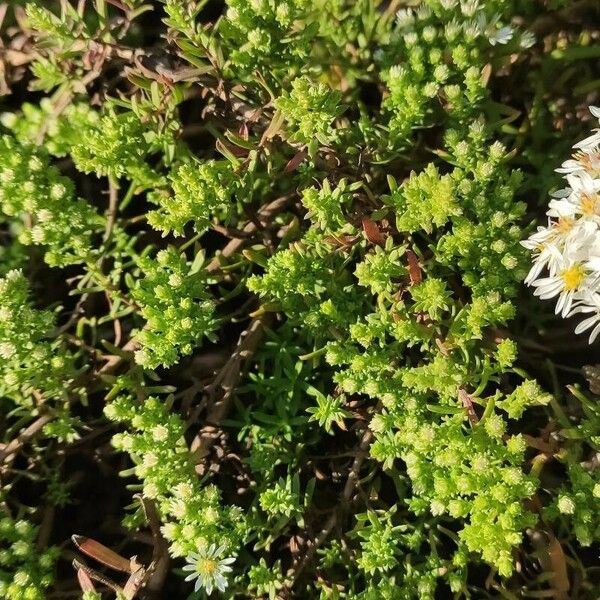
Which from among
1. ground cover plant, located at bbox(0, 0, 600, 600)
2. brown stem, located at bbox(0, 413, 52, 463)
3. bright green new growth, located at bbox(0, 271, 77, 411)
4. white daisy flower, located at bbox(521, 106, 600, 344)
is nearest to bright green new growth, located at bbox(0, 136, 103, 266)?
ground cover plant, located at bbox(0, 0, 600, 600)

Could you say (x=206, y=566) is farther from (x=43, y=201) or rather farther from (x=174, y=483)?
(x=43, y=201)

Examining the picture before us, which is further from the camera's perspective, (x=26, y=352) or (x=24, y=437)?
(x=24, y=437)

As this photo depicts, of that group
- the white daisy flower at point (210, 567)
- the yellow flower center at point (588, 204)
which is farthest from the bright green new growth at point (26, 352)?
the yellow flower center at point (588, 204)

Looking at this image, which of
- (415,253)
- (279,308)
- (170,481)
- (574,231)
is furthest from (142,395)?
(574,231)

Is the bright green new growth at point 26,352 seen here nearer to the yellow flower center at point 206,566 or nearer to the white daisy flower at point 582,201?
the yellow flower center at point 206,566

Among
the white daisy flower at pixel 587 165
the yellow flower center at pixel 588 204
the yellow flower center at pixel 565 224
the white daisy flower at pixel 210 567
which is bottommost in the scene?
the white daisy flower at pixel 210 567

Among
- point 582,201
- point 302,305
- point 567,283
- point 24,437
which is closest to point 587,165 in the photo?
point 582,201
